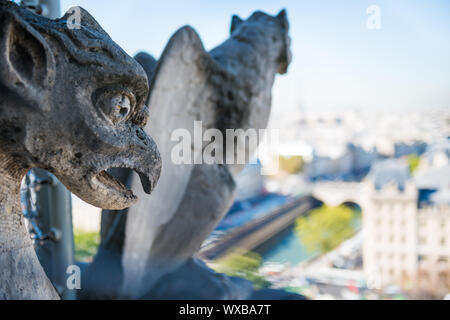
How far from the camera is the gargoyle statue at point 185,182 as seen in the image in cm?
107

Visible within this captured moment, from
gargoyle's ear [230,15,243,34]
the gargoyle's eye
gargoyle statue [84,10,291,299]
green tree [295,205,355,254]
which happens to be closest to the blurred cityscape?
green tree [295,205,355,254]

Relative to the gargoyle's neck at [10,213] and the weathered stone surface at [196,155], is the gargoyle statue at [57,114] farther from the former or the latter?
the weathered stone surface at [196,155]

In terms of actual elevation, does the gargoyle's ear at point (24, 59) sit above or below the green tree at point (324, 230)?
below

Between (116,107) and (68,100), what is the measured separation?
6cm

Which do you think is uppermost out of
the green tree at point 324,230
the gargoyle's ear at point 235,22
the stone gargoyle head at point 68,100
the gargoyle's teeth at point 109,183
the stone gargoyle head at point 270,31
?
the green tree at point 324,230

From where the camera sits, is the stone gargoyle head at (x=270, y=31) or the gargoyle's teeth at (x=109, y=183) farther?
the stone gargoyle head at (x=270, y=31)

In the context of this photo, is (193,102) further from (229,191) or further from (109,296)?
(109,296)

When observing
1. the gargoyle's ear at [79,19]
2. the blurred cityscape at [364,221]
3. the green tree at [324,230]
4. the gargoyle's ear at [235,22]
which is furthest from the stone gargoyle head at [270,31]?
the green tree at [324,230]

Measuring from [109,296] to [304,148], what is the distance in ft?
73.7

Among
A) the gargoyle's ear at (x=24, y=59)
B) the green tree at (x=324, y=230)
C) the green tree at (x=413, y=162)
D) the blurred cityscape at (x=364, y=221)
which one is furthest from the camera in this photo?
the green tree at (x=413, y=162)

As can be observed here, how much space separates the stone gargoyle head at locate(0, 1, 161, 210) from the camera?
526 mm
